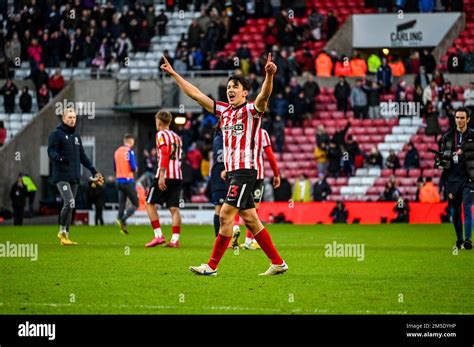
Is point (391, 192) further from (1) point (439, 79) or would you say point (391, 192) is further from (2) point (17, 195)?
(2) point (17, 195)

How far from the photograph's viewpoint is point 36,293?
1271 cm

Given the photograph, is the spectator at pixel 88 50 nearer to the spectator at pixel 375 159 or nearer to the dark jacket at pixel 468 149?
the spectator at pixel 375 159

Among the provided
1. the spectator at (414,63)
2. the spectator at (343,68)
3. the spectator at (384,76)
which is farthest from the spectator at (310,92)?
the spectator at (414,63)

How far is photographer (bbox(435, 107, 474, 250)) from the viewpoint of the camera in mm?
19016

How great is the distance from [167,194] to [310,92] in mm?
19136

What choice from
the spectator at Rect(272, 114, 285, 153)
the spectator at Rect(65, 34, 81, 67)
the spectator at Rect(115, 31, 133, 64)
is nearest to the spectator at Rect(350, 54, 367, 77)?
the spectator at Rect(272, 114, 285, 153)

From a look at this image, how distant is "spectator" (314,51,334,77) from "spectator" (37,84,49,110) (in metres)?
9.22

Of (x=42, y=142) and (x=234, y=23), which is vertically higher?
(x=234, y=23)

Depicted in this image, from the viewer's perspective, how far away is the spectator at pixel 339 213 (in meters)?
33.7

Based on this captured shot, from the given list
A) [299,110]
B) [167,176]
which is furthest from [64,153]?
[299,110]

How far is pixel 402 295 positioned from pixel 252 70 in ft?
90.8

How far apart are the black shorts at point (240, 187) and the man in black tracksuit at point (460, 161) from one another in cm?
584
